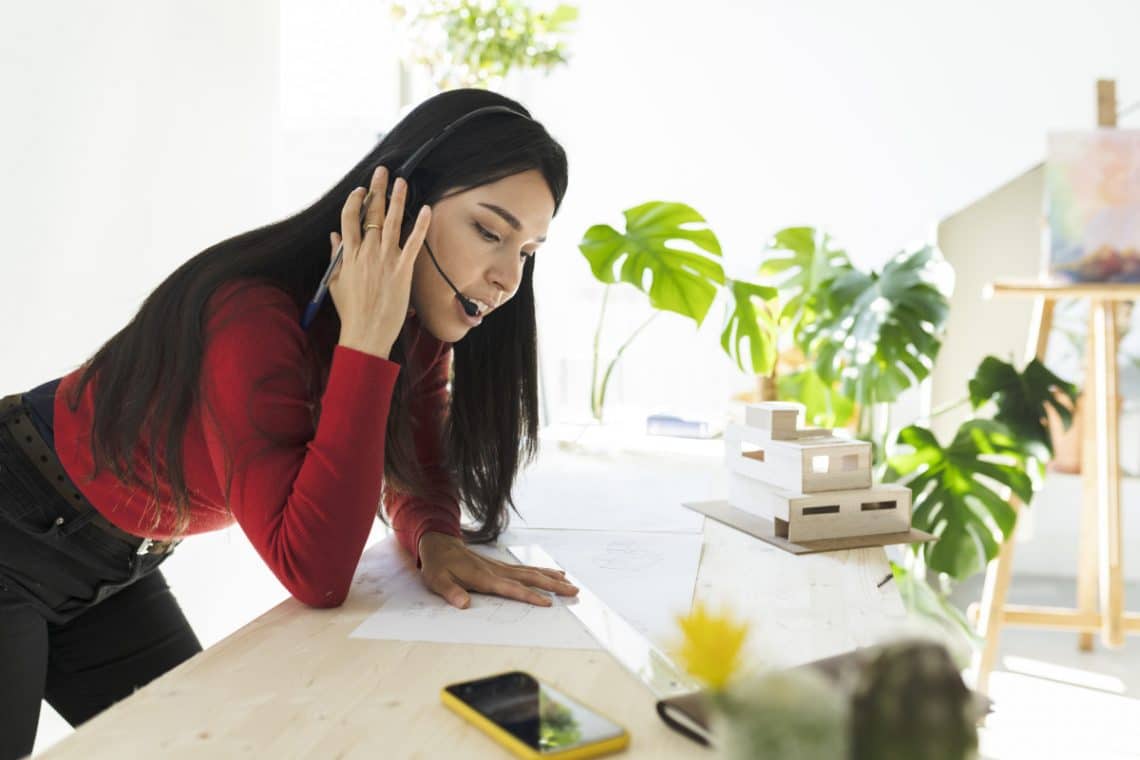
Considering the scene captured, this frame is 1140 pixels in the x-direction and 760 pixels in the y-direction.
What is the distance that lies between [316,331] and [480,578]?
1.10ft

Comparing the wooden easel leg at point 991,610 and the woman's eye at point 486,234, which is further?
the wooden easel leg at point 991,610

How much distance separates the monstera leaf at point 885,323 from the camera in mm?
2299

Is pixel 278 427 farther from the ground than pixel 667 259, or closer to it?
closer to it

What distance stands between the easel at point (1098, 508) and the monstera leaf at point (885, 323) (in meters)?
0.20

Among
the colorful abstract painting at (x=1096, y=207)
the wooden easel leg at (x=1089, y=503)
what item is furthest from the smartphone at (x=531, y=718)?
the wooden easel leg at (x=1089, y=503)

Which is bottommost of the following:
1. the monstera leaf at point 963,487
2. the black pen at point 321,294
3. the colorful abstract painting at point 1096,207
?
the monstera leaf at point 963,487

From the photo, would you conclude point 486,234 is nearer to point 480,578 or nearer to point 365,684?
point 480,578

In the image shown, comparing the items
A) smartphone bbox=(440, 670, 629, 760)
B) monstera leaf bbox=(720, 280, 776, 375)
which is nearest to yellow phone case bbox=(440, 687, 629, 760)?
smartphone bbox=(440, 670, 629, 760)

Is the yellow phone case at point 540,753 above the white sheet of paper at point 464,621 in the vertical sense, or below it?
below

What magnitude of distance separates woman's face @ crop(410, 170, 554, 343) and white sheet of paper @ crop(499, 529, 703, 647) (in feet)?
0.93

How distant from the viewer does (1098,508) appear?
2723 mm

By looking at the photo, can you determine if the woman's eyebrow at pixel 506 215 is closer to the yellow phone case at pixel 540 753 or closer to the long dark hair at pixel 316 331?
the long dark hair at pixel 316 331

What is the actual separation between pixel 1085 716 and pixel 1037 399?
0.85 m

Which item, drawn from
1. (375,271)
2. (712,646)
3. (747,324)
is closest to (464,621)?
(375,271)
